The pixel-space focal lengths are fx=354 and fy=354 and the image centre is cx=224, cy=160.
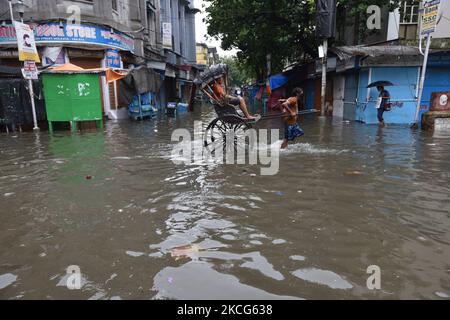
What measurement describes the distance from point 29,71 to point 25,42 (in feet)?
3.42

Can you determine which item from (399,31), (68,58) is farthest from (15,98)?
(399,31)

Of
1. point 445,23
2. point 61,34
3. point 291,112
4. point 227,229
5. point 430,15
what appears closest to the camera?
point 227,229

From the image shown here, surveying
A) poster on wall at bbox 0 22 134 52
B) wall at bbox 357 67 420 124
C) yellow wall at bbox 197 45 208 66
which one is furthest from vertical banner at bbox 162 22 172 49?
yellow wall at bbox 197 45 208 66

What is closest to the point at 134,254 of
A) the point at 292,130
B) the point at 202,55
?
the point at 292,130

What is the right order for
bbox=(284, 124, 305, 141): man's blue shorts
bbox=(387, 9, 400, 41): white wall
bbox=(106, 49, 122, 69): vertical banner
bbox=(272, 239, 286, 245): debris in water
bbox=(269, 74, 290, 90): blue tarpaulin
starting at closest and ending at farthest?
1. bbox=(272, 239, 286, 245): debris in water
2. bbox=(284, 124, 305, 141): man's blue shorts
3. bbox=(106, 49, 122, 69): vertical banner
4. bbox=(387, 9, 400, 41): white wall
5. bbox=(269, 74, 290, 90): blue tarpaulin

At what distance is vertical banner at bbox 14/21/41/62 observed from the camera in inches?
494

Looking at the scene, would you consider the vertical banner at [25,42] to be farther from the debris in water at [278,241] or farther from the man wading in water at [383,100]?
the man wading in water at [383,100]

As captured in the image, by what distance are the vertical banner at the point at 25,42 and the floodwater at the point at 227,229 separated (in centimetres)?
665

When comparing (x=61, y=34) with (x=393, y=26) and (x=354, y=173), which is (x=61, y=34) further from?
(x=393, y=26)

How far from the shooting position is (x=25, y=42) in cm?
1288

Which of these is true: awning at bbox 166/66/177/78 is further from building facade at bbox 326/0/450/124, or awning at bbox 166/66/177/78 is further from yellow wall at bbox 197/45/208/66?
yellow wall at bbox 197/45/208/66

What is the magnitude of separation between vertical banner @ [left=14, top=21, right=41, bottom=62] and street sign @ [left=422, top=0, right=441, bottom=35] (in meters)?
13.7
